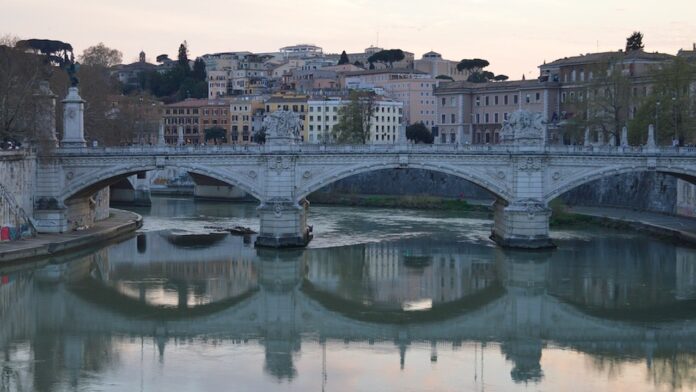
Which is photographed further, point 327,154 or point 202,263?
point 327,154

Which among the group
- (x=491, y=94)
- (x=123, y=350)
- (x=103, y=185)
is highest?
(x=491, y=94)

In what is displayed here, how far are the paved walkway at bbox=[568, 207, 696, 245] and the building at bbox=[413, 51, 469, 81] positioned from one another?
55265 mm

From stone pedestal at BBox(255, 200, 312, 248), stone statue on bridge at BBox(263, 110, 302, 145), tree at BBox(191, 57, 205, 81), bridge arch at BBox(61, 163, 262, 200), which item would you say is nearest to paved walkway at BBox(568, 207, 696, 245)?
stone pedestal at BBox(255, 200, 312, 248)

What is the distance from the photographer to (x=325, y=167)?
35.7 m

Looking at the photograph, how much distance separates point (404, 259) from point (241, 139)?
4603 cm

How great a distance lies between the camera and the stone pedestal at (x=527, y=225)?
113ft

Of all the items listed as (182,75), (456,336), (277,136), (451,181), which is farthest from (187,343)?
(182,75)

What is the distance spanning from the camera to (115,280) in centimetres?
2978

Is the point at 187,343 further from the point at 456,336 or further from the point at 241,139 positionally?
the point at 241,139

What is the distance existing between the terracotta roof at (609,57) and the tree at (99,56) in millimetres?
27551

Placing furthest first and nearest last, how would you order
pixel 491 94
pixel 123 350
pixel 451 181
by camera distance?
pixel 491 94 < pixel 451 181 < pixel 123 350

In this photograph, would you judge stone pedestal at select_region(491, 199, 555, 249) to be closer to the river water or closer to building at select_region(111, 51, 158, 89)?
the river water

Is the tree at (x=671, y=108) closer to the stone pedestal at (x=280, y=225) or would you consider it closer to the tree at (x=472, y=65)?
the stone pedestal at (x=280, y=225)

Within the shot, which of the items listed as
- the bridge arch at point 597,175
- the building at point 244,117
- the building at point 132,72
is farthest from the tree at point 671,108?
the building at point 132,72
